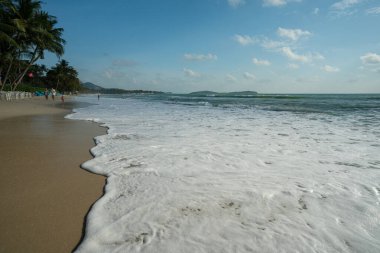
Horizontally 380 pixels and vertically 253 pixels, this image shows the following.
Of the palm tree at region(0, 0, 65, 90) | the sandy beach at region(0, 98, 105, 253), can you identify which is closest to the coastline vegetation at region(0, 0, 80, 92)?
the palm tree at region(0, 0, 65, 90)

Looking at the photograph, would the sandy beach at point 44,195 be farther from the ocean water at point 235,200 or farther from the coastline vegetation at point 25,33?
the coastline vegetation at point 25,33

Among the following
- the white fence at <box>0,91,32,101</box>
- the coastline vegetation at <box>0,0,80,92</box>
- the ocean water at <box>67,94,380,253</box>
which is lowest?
the ocean water at <box>67,94,380,253</box>

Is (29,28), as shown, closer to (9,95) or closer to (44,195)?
(9,95)

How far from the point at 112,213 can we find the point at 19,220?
0.87 m

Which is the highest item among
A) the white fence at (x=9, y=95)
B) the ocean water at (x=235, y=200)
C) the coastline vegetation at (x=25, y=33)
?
the coastline vegetation at (x=25, y=33)

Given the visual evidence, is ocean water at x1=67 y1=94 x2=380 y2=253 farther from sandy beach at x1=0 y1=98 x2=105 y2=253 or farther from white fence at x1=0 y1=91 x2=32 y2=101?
white fence at x1=0 y1=91 x2=32 y2=101

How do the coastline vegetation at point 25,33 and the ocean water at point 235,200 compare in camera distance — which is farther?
the coastline vegetation at point 25,33

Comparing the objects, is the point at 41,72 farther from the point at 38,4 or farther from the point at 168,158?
the point at 168,158

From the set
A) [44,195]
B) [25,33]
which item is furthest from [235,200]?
[25,33]

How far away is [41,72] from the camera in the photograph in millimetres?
74062

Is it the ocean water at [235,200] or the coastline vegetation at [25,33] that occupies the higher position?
the coastline vegetation at [25,33]

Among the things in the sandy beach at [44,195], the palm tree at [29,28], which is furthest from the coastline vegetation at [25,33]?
the sandy beach at [44,195]

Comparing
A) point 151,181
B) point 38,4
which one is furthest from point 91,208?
point 38,4

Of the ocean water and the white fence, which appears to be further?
the white fence
